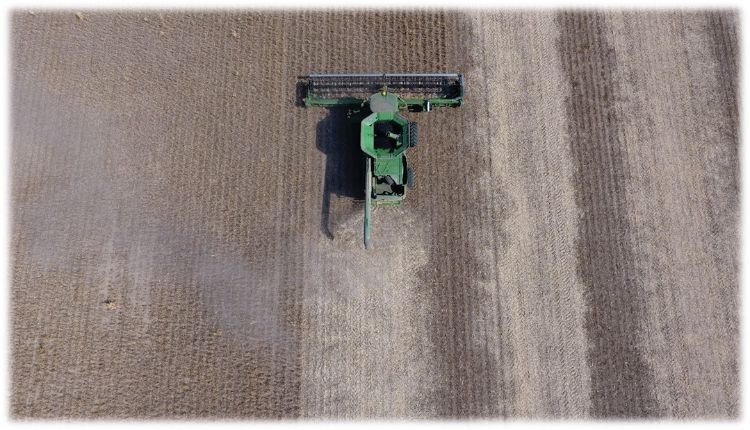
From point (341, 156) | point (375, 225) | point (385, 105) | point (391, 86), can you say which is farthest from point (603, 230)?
point (341, 156)

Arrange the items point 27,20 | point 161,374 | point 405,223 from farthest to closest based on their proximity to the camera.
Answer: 1. point 27,20
2. point 405,223
3. point 161,374

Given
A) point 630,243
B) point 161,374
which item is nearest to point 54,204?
point 161,374

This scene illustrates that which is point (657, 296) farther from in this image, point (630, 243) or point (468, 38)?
point (468, 38)

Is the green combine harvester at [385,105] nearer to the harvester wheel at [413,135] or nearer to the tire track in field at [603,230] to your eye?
the harvester wheel at [413,135]

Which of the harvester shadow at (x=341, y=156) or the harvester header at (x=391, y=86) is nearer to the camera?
the harvester shadow at (x=341, y=156)

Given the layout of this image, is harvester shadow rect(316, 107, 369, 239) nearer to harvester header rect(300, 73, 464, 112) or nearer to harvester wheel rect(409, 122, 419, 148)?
harvester header rect(300, 73, 464, 112)

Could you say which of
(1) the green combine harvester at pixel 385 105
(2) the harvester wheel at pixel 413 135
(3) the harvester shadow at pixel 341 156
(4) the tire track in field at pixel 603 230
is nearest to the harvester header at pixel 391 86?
(1) the green combine harvester at pixel 385 105
